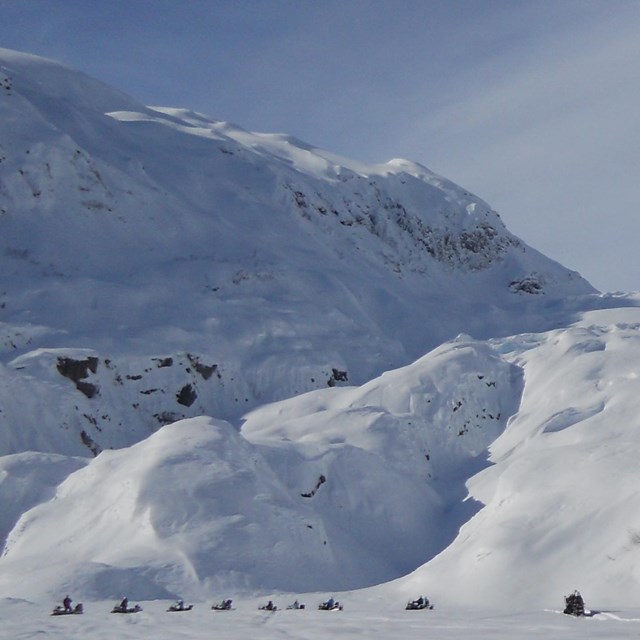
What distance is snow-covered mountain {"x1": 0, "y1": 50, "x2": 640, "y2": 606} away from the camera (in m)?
29.4

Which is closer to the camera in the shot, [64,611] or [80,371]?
[64,611]

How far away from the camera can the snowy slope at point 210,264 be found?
160 ft

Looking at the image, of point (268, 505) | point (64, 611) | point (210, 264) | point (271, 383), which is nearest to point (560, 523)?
point (268, 505)

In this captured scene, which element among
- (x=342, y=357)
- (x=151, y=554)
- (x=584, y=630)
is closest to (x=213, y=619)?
(x=584, y=630)

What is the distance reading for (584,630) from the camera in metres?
16.0

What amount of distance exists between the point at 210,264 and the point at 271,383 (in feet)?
36.4

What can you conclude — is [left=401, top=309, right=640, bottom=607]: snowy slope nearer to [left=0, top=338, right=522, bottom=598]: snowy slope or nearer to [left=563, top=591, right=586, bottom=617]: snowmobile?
[left=0, top=338, right=522, bottom=598]: snowy slope

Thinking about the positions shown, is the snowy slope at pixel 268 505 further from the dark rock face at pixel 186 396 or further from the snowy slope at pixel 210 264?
the snowy slope at pixel 210 264

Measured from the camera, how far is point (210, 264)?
59438 millimetres

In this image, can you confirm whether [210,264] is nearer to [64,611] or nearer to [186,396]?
[186,396]

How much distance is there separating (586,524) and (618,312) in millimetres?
44719

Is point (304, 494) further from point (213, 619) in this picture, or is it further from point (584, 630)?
point (584, 630)

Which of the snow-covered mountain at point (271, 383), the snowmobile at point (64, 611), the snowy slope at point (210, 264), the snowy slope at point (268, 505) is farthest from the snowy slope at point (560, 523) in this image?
the snowy slope at point (210, 264)

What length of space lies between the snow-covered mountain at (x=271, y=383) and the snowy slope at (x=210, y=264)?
0.59 ft
